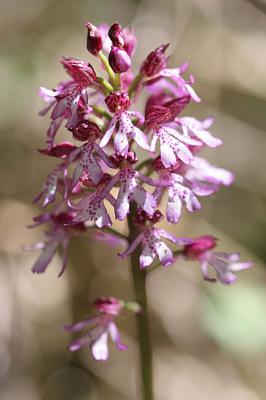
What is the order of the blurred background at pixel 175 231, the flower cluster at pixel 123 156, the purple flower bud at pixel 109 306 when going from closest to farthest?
the flower cluster at pixel 123 156, the purple flower bud at pixel 109 306, the blurred background at pixel 175 231

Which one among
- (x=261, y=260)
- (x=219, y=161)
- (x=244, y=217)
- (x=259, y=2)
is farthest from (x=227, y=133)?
(x=259, y=2)

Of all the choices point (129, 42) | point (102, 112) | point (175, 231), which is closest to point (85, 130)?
point (102, 112)

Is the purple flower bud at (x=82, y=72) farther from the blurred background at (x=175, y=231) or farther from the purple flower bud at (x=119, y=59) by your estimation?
the blurred background at (x=175, y=231)

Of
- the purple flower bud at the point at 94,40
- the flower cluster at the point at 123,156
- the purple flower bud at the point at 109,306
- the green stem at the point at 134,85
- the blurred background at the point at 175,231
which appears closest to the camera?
the flower cluster at the point at 123,156

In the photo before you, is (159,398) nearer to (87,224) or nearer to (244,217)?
(244,217)

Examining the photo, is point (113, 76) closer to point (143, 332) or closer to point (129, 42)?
point (129, 42)

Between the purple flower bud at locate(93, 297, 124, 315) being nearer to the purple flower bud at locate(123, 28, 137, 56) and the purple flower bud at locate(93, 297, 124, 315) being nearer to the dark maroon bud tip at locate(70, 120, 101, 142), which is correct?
the dark maroon bud tip at locate(70, 120, 101, 142)

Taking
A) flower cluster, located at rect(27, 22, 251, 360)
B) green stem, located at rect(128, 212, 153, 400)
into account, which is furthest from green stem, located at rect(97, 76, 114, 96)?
green stem, located at rect(128, 212, 153, 400)

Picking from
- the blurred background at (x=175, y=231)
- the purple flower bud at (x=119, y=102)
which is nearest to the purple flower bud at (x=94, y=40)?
the purple flower bud at (x=119, y=102)
